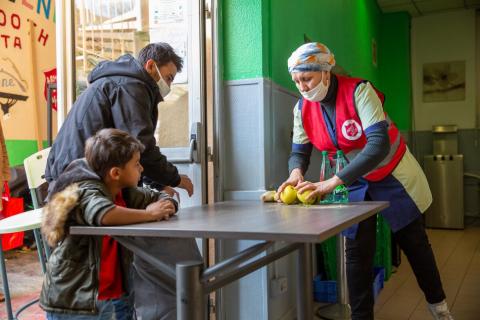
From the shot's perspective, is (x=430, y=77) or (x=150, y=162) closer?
(x=150, y=162)

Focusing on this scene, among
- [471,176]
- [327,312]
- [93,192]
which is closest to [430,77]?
[471,176]

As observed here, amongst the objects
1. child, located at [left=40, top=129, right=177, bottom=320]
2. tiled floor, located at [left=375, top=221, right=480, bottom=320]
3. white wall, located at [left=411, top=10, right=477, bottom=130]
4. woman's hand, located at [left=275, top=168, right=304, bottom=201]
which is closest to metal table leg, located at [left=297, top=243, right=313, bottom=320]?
woman's hand, located at [left=275, top=168, right=304, bottom=201]

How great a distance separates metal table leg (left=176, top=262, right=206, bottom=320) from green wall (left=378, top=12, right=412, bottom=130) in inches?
236

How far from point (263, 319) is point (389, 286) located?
1486 millimetres

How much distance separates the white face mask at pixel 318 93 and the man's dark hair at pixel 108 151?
857mm

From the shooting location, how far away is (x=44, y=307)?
58.3 inches

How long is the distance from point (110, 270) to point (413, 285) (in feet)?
8.52

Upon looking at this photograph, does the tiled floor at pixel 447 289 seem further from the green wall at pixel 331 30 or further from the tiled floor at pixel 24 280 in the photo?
the tiled floor at pixel 24 280

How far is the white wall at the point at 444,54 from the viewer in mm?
6590

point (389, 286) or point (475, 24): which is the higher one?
point (475, 24)

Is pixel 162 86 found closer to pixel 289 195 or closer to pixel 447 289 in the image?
pixel 289 195

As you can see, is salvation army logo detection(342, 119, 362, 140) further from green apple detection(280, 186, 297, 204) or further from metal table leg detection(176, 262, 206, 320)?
metal table leg detection(176, 262, 206, 320)

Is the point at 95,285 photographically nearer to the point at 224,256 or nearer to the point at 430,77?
the point at 224,256

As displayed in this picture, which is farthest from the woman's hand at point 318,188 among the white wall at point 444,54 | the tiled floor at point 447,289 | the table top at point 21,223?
the white wall at point 444,54
